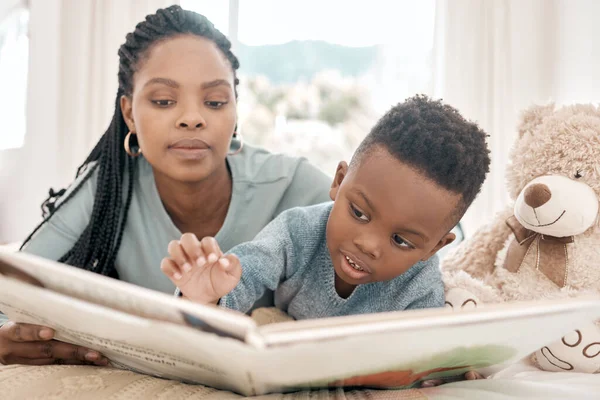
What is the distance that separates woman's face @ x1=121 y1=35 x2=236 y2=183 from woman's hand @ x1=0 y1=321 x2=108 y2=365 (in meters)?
0.44

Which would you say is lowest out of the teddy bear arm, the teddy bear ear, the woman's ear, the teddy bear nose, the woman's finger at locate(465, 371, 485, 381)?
the woman's finger at locate(465, 371, 485, 381)

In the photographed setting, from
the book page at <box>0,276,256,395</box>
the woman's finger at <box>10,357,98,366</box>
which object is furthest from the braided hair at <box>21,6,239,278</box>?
the book page at <box>0,276,256,395</box>

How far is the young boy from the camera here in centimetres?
82

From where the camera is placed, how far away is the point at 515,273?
1.01 meters

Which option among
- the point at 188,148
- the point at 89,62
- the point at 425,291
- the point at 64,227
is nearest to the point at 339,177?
the point at 425,291

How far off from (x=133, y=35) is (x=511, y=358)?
3.22ft

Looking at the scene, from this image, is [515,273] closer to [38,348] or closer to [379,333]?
[379,333]

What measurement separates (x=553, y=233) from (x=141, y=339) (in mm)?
736

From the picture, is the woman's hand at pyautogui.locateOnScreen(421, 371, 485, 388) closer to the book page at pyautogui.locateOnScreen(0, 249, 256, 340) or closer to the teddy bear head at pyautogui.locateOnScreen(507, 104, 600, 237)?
the teddy bear head at pyautogui.locateOnScreen(507, 104, 600, 237)

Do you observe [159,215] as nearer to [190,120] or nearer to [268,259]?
[190,120]

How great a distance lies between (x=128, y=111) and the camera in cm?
125

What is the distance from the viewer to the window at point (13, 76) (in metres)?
2.27

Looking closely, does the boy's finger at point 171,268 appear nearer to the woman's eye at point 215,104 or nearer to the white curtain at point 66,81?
the woman's eye at point 215,104

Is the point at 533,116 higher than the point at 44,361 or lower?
higher
